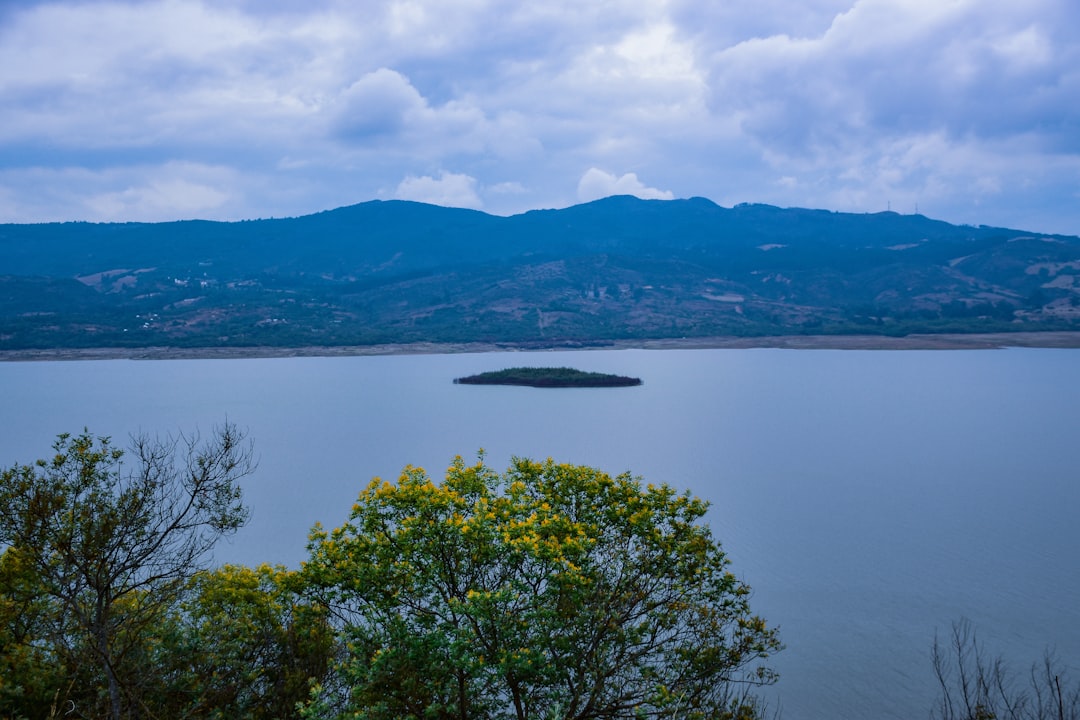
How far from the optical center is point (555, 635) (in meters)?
8.05

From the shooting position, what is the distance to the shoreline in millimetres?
98812

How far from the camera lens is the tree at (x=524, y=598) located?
7695 mm

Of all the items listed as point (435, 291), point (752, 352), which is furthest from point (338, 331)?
point (752, 352)

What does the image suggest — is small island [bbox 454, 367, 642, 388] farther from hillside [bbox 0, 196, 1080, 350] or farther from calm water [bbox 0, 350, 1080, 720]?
hillside [bbox 0, 196, 1080, 350]

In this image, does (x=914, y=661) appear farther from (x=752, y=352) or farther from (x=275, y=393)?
(x=752, y=352)

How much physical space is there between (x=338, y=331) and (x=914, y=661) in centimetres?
10940

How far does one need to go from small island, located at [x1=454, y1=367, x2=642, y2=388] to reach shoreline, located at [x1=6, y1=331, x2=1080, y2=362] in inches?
1536

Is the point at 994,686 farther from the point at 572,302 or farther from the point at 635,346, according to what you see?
the point at 572,302

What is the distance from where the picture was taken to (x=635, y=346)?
11088cm

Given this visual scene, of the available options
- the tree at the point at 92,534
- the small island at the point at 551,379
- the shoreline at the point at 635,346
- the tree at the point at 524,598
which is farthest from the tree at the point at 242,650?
the shoreline at the point at 635,346

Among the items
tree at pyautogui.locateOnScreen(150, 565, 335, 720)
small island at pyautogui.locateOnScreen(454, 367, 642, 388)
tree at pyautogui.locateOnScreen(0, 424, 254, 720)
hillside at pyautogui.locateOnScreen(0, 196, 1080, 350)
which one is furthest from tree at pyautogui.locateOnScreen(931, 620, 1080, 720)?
hillside at pyautogui.locateOnScreen(0, 196, 1080, 350)

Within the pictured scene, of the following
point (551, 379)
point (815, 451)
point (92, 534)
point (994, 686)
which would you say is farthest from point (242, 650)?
point (551, 379)

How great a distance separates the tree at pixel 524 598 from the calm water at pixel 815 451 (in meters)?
4.28

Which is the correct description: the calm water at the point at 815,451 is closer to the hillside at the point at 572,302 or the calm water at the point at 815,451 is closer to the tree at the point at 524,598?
the tree at the point at 524,598
